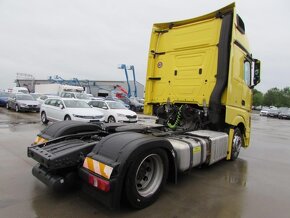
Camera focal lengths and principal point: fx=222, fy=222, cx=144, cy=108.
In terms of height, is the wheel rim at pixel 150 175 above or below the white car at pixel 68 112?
below

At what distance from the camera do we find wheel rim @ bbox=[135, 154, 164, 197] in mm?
3176

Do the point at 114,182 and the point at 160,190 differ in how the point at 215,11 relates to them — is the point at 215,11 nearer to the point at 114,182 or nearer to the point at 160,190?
the point at 160,190

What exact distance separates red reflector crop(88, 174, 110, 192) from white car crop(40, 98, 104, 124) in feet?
27.0

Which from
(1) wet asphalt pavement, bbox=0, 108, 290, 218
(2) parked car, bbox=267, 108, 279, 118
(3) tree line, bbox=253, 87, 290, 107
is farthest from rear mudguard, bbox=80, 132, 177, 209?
(3) tree line, bbox=253, 87, 290, 107

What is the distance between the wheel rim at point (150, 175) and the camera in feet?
10.4

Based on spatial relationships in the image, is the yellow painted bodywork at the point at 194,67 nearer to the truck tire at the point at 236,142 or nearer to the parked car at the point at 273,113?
the truck tire at the point at 236,142

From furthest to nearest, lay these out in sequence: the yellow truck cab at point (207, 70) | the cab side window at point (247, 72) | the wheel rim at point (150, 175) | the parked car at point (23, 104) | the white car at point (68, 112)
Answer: the parked car at point (23, 104)
the white car at point (68, 112)
the cab side window at point (247, 72)
the yellow truck cab at point (207, 70)
the wheel rim at point (150, 175)

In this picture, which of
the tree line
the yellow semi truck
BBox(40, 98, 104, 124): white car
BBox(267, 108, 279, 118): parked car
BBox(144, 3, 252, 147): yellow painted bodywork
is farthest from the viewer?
the tree line

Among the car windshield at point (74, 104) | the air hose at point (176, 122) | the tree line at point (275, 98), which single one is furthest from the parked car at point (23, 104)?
the tree line at point (275, 98)

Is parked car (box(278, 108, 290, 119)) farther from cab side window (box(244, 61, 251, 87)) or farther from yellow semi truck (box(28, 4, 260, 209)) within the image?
cab side window (box(244, 61, 251, 87))

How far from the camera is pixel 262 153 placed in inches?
279

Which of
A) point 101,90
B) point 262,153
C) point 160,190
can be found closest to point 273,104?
point 101,90

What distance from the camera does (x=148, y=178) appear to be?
3.30 meters

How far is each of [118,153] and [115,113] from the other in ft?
33.7
